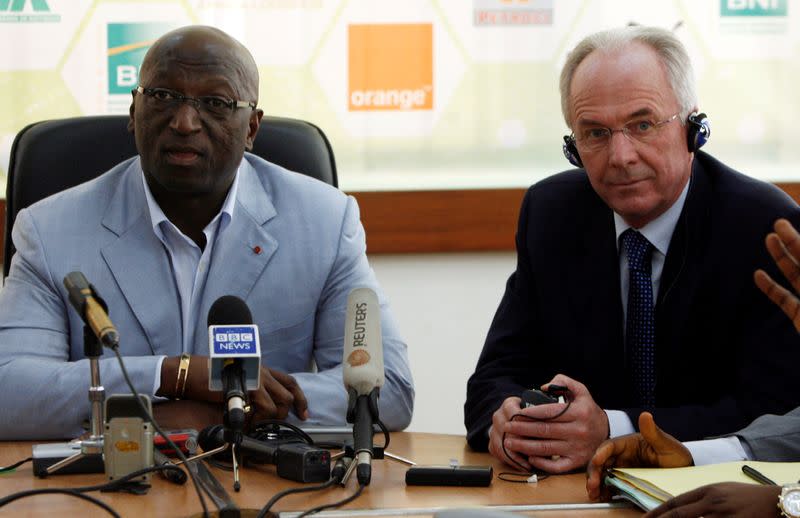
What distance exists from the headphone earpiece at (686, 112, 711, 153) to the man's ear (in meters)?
0.91

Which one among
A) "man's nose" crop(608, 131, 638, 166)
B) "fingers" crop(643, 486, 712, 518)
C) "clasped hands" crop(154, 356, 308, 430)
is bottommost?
"fingers" crop(643, 486, 712, 518)

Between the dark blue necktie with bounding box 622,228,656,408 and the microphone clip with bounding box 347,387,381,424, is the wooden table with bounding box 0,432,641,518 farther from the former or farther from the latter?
the dark blue necktie with bounding box 622,228,656,408

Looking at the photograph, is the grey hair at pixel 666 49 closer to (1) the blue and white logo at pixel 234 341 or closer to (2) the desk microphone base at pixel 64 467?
(1) the blue and white logo at pixel 234 341

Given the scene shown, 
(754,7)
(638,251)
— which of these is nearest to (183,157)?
(638,251)

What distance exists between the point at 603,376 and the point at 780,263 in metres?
0.65

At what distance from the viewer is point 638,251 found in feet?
7.59

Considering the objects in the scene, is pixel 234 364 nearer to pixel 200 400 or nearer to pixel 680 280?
pixel 200 400

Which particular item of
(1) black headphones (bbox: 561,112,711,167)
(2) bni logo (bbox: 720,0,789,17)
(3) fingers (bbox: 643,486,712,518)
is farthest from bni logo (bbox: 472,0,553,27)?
(3) fingers (bbox: 643,486,712,518)

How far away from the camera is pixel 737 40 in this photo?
3709 mm

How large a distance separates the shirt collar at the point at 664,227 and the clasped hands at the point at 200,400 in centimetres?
79

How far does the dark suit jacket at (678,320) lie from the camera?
212 centimetres

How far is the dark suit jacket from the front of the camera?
6.96 ft

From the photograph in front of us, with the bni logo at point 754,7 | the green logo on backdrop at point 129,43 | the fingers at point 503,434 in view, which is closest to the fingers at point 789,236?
the fingers at point 503,434

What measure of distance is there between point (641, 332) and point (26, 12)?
7.20ft
